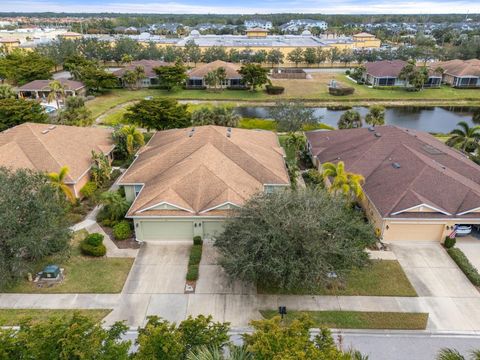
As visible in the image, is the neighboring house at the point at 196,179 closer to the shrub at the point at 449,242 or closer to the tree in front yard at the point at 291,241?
the tree in front yard at the point at 291,241

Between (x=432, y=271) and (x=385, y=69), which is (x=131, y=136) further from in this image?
(x=385, y=69)

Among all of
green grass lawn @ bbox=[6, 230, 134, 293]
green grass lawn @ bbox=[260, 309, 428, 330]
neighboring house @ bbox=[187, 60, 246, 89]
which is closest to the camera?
green grass lawn @ bbox=[260, 309, 428, 330]

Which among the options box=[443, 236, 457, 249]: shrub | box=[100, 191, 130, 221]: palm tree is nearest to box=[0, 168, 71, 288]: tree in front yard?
box=[100, 191, 130, 221]: palm tree

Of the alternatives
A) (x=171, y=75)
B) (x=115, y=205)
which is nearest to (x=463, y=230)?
(x=115, y=205)

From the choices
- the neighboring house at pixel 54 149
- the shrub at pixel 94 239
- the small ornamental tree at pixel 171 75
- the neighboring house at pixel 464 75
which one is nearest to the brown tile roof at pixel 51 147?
the neighboring house at pixel 54 149

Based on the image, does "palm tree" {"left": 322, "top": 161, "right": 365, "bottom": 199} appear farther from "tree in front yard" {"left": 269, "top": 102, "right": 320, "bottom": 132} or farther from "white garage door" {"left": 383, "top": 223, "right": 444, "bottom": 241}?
"tree in front yard" {"left": 269, "top": 102, "right": 320, "bottom": 132}
